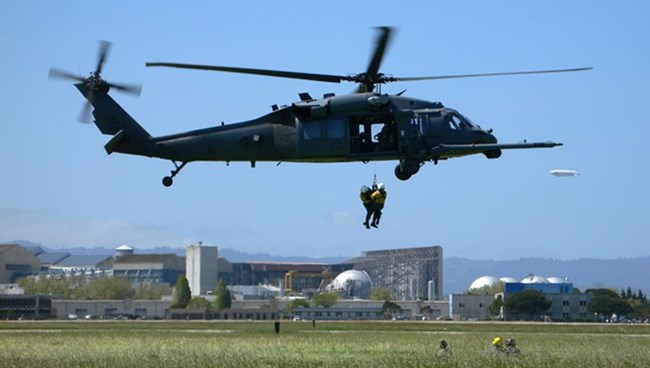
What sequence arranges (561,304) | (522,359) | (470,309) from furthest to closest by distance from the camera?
(470,309) < (561,304) < (522,359)

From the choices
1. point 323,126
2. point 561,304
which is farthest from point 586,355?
point 561,304

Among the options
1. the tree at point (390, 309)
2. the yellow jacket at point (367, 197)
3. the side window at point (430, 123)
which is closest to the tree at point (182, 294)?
the tree at point (390, 309)

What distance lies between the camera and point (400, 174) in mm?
36000

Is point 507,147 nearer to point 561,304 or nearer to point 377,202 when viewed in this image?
point 377,202

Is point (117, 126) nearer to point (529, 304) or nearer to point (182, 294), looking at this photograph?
point (529, 304)

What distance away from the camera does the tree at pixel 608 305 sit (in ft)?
426

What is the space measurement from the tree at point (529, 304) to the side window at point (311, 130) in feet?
327

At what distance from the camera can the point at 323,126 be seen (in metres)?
35.7

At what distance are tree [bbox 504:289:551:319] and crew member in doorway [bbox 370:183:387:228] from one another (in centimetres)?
9936

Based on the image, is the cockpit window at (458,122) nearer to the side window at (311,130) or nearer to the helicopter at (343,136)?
the helicopter at (343,136)

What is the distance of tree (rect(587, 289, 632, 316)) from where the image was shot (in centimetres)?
12975

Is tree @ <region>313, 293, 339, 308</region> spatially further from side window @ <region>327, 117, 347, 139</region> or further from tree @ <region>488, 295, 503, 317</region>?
side window @ <region>327, 117, 347, 139</region>

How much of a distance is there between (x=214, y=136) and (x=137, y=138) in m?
2.59

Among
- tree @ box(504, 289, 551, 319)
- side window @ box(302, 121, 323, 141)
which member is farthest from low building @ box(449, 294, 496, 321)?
side window @ box(302, 121, 323, 141)
